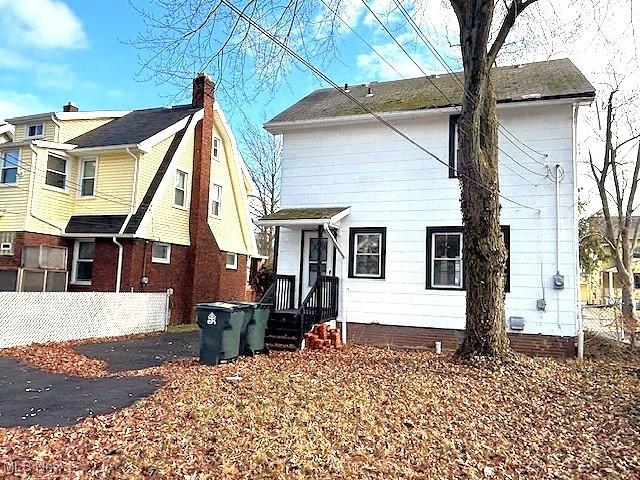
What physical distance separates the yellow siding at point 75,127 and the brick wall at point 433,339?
41.1 feet

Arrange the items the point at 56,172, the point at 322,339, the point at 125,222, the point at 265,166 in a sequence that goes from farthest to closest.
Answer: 1. the point at 265,166
2. the point at 56,172
3. the point at 125,222
4. the point at 322,339

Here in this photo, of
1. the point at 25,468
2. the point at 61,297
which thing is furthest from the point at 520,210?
the point at 61,297

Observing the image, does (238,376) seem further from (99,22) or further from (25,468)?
(99,22)

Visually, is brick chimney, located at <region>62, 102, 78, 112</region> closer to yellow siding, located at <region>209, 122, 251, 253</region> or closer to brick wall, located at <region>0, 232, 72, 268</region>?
yellow siding, located at <region>209, 122, 251, 253</region>

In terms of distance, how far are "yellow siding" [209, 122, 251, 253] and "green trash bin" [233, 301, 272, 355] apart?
9.52 meters

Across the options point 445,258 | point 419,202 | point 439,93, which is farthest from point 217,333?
point 439,93

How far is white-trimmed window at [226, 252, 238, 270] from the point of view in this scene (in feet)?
A: 67.4

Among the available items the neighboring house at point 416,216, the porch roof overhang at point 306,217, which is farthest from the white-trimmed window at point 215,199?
the porch roof overhang at point 306,217

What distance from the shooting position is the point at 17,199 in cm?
1516

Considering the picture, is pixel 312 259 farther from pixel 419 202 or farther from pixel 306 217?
pixel 419 202

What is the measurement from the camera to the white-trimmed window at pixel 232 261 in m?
20.5

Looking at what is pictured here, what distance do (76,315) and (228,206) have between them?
9.34m

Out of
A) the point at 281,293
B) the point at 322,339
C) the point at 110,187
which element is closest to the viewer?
the point at 322,339

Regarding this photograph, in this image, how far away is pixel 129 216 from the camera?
1554cm
